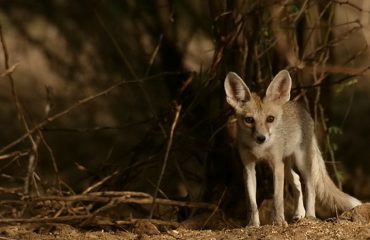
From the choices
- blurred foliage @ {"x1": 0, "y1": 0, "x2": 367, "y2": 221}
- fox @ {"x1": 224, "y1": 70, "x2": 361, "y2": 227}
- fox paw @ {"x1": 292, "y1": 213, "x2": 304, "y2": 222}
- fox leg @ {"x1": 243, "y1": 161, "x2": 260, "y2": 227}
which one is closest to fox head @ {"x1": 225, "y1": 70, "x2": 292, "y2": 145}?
fox @ {"x1": 224, "y1": 70, "x2": 361, "y2": 227}

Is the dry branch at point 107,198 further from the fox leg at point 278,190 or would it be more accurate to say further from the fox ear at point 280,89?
the fox ear at point 280,89

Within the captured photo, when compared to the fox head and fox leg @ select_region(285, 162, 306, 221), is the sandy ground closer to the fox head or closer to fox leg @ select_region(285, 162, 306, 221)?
fox leg @ select_region(285, 162, 306, 221)

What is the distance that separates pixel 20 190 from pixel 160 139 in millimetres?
2052

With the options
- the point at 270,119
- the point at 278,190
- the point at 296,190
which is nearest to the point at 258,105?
the point at 270,119

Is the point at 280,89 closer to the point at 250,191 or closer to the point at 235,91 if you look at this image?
the point at 235,91

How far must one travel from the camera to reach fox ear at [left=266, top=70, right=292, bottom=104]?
18.2ft

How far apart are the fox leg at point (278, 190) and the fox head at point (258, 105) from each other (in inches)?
9.6

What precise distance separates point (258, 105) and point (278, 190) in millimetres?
592

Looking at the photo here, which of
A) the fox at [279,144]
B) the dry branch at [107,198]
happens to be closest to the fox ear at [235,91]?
the fox at [279,144]

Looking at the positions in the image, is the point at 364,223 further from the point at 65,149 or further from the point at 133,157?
the point at 65,149

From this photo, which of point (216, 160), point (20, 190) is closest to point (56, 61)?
point (216, 160)

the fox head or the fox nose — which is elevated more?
the fox head

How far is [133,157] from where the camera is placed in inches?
270

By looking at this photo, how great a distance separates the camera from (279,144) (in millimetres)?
5645
